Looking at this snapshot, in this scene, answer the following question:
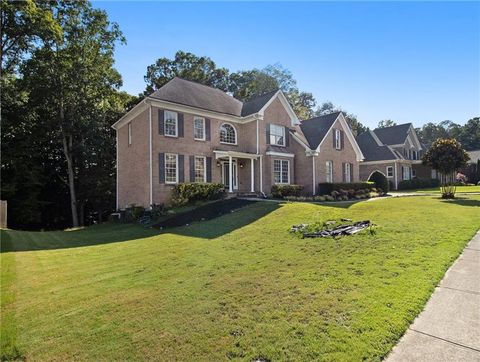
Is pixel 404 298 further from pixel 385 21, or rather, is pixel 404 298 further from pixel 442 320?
pixel 385 21

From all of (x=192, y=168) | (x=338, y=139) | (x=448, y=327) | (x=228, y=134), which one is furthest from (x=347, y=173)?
(x=448, y=327)

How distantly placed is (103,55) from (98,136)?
7.09m

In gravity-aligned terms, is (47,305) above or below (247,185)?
below

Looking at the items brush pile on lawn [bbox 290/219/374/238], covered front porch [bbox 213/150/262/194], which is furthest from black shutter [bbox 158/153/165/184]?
brush pile on lawn [bbox 290/219/374/238]

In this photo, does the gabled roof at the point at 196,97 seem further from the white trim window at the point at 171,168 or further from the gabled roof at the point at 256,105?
the white trim window at the point at 171,168

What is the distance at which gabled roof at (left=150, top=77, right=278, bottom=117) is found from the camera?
2039 centimetres

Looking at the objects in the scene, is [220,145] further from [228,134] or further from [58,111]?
[58,111]

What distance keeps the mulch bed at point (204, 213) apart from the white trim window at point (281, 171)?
661 cm

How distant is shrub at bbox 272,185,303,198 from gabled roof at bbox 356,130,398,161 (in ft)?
61.3

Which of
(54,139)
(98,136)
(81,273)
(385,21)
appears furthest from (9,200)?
(385,21)

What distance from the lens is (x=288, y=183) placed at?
81.0ft

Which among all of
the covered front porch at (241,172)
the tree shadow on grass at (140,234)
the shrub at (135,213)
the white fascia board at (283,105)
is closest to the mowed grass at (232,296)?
the tree shadow on grass at (140,234)

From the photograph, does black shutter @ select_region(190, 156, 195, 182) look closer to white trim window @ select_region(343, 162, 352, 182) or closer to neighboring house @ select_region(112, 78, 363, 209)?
neighboring house @ select_region(112, 78, 363, 209)

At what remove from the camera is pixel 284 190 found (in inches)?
861
